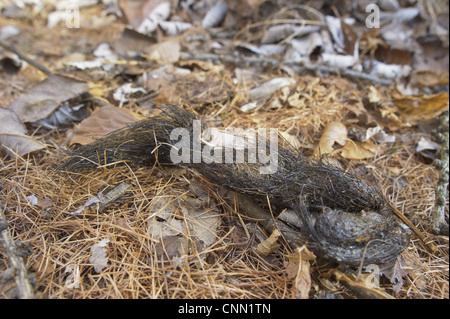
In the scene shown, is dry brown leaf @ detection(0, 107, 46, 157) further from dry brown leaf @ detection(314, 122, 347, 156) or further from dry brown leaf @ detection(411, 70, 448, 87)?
dry brown leaf @ detection(411, 70, 448, 87)

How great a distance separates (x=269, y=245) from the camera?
1377 mm

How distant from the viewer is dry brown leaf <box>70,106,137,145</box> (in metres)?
1.82

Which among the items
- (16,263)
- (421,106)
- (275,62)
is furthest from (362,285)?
(275,62)

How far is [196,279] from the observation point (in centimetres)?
131

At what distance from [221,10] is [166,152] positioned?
1985 millimetres

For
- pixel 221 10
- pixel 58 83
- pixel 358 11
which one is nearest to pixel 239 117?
pixel 58 83

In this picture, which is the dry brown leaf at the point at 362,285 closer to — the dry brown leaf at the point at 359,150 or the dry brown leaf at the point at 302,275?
the dry brown leaf at the point at 302,275

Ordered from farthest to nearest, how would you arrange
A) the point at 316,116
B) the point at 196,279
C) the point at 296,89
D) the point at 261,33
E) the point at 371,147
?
the point at 261,33, the point at 296,89, the point at 316,116, the point at 371,147, the point at 196,279

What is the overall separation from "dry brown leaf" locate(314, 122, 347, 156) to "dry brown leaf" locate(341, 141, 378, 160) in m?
0.05

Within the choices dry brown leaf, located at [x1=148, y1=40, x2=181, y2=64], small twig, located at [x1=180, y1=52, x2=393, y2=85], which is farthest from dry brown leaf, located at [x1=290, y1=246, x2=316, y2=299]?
dry brown leaf, located at [x1=148, y1=40, x2=181, y2=64]

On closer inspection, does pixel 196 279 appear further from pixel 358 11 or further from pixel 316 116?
pixel 358 11

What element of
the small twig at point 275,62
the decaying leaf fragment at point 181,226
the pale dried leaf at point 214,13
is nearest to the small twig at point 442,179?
the small twig at point 275,62

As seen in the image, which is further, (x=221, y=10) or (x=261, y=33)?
(x=221, y=10)

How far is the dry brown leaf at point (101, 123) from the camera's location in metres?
1.82
